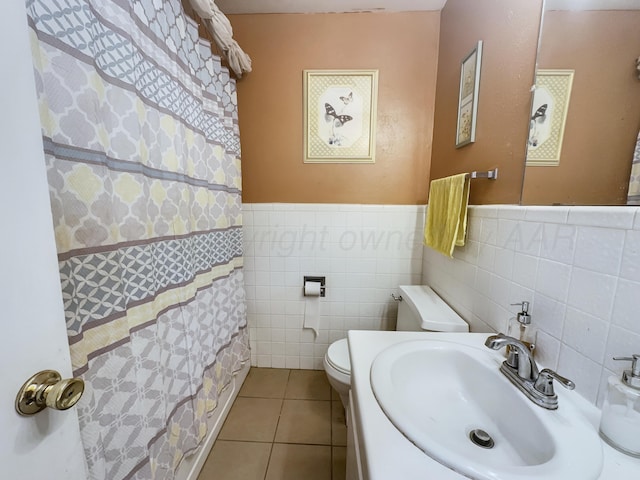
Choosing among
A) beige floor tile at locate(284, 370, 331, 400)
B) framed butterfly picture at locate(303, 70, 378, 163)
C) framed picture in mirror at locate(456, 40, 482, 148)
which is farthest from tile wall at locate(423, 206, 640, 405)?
beige floor tile at locate(284, 370, 331, 400)

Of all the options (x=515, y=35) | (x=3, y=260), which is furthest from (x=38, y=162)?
(x=515, y=35)

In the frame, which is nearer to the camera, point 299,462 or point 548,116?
point 548,116

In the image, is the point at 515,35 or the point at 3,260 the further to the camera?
the point at 515,35

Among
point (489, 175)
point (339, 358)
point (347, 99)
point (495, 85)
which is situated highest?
point (347, 99)

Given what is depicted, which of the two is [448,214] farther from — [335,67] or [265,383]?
[265,383]

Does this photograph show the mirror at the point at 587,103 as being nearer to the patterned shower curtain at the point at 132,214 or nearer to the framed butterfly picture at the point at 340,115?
the framed butterfly picture at the point at 340,115

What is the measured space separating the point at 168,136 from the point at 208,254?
0.53 meters

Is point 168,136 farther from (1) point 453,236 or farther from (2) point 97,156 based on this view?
(1) point 453,236

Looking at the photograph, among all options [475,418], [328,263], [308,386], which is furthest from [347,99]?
[308,386]

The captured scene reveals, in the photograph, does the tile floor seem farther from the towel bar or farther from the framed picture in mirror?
the framed picture in mirror

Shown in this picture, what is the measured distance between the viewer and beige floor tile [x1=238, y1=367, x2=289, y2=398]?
1.62 metres

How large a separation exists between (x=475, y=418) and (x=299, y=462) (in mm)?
961

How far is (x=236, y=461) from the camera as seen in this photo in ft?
3.95

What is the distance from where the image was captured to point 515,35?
0.91 m
